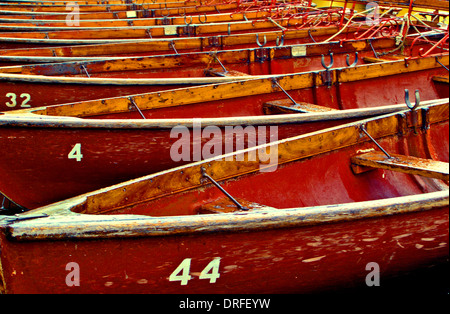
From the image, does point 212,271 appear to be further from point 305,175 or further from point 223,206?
point 305,175

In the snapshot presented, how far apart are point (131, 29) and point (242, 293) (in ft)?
23.3

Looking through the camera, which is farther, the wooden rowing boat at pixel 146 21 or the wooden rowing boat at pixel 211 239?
the wooden rowing boat at pixel 146 21

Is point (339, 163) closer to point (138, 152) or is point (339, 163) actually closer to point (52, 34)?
point (138, 152)

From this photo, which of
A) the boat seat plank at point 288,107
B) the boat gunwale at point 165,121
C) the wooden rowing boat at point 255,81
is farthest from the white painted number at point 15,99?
the boat seat plank at point 288,107

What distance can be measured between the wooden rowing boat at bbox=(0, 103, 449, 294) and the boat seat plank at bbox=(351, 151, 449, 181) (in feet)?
0.04

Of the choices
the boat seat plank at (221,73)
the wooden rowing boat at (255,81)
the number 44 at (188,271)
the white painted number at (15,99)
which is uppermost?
the boat seat plank at (221,73)

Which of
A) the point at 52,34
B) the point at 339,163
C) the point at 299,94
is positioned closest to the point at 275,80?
the point at 299,94

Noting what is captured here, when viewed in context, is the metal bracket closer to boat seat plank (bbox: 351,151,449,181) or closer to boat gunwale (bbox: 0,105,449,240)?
boat seat plank (bbox: 351,151,449,181)

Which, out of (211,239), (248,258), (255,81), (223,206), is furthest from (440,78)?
(211,239)

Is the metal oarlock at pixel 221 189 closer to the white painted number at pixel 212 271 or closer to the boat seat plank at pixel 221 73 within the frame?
the white painted number at pixel 212 271

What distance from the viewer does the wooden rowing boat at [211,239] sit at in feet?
7.98

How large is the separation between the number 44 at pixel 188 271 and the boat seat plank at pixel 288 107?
256 centimetres

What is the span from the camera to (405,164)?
11.5 ft

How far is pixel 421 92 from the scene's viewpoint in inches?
256
